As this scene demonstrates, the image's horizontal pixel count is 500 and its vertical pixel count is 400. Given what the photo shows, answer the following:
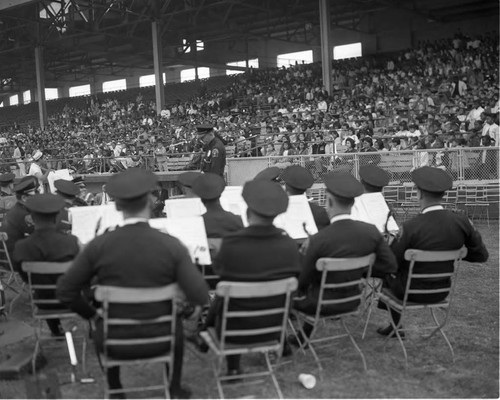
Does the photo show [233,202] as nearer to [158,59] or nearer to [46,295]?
[46,295]

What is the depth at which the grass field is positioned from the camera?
171 inches

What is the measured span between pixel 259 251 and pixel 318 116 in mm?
18739

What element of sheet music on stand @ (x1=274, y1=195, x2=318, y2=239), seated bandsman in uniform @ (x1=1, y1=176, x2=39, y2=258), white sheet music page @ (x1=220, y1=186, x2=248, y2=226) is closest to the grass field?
sheet music on stand @ (x1=274, y1=195, x2=318, y2=239)

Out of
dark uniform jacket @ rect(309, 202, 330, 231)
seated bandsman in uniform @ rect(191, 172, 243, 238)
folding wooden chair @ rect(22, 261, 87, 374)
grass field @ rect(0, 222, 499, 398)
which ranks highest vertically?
seated bandsman in uniform @ rect(191, 172, 243, 238)

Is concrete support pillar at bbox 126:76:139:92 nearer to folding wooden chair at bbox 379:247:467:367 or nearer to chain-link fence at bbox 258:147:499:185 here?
chain-link fence at bbox 258:147:499:185

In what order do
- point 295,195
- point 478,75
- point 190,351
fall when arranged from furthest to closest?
point 478,75 → point 295,195 → point 190,351

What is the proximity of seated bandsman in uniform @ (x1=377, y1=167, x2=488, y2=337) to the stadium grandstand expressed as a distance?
171 millimetres

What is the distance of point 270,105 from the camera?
28594 mm

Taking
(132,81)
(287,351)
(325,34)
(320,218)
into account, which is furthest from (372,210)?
(132,81)

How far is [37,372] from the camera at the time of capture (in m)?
4.81

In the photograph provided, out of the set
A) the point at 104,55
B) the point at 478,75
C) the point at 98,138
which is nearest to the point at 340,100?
the point at 478,75

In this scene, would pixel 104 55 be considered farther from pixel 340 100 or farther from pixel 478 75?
pixel 478 75

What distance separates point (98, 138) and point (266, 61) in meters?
15.7

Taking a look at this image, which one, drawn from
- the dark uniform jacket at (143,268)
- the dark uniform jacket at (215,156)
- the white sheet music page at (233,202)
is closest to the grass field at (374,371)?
the dark uniform jacket at (143,268)
